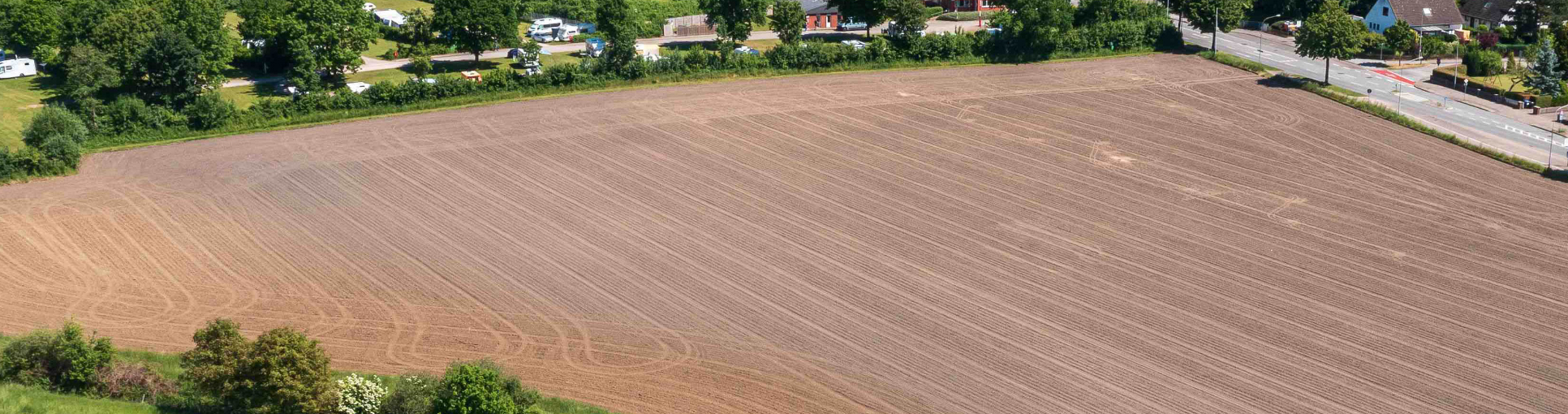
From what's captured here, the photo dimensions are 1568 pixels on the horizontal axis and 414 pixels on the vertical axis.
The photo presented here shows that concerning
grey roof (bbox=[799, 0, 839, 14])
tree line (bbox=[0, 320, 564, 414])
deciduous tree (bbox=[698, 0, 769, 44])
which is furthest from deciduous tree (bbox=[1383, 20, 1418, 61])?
tree line (bbox=[0, 320, 564, 414])

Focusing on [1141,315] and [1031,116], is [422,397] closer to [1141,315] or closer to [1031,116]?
[1141,315]

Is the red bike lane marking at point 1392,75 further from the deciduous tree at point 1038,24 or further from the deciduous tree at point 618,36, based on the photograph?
the deciduous tree at point 618,36

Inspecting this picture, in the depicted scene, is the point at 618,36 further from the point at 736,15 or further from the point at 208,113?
the point at 208,113

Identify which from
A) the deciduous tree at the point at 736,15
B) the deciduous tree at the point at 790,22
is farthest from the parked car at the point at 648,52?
the deciduous tree at the point at 790,22

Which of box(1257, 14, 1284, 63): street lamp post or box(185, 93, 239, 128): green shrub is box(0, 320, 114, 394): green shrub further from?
box(1257, 14, 1284, 63): street lamp post

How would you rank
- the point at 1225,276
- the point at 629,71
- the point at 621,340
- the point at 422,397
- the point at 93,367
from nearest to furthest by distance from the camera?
the point at 422,397
the point at 93,367
the point at 621,340
the point at 1225,276
the point at 629,71

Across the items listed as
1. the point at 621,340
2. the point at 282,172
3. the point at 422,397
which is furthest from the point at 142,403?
the point at 282,172

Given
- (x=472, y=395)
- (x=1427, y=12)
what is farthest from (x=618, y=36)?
(x=1427, y=12)
